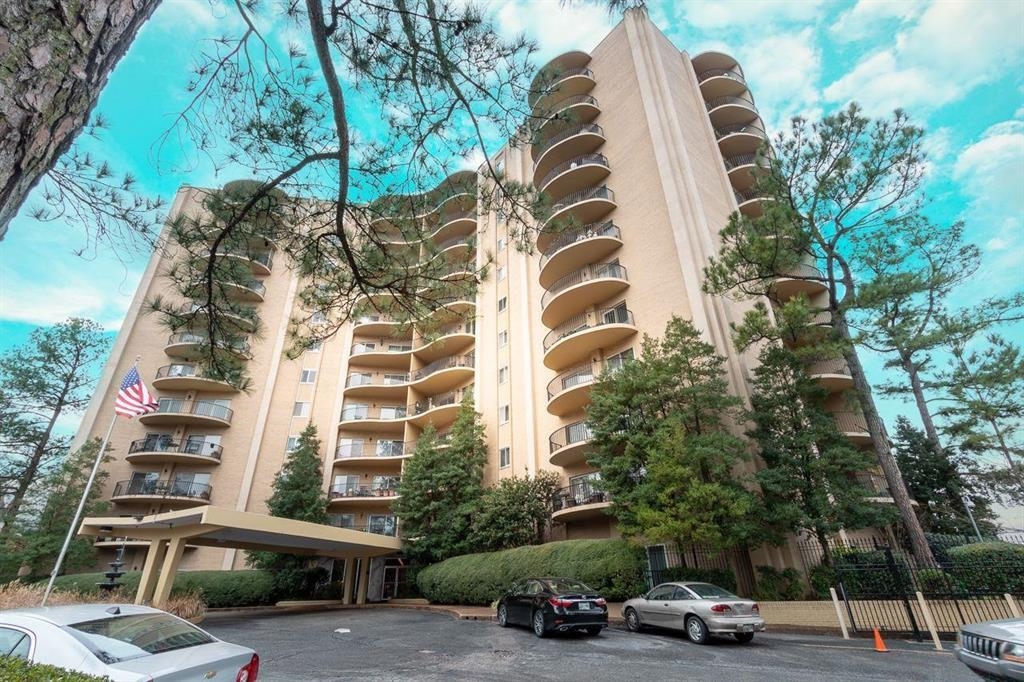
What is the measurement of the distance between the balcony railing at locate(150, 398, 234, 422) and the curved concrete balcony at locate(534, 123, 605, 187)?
24.2 metres

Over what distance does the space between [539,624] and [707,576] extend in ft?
20.6

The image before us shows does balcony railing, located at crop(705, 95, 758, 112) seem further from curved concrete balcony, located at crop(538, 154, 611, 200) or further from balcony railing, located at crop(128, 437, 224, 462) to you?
balcony railing, located at crop(128, 437, 224, 462)

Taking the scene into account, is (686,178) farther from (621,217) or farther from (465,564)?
(465,564)

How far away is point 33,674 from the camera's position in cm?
279

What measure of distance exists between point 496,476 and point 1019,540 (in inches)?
784

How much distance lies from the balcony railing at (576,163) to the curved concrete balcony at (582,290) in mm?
5588

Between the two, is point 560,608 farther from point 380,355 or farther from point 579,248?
point 380,355

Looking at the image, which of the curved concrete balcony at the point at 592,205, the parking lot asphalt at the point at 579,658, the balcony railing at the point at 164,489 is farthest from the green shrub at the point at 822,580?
the balcony railing at the point at 164,489

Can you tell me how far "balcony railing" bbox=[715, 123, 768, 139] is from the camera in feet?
88.8

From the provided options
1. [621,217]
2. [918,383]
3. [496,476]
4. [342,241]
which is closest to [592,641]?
[342,241]

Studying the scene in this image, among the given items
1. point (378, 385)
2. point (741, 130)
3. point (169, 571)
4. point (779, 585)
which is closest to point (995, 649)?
point (779, 585)

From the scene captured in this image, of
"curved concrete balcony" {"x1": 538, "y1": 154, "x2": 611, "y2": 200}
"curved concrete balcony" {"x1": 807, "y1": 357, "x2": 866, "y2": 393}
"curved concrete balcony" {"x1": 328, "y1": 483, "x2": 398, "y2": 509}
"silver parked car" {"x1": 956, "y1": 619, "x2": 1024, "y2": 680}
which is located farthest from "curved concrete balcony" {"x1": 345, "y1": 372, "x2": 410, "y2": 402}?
"silver parked car" {"x1": 956, "y1": 619, "x2": 1024, "y2": 680}

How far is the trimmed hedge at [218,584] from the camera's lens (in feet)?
68.6

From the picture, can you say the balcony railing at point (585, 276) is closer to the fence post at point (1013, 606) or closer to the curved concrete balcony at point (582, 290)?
the curved concrete balcony at point (582, 290)
